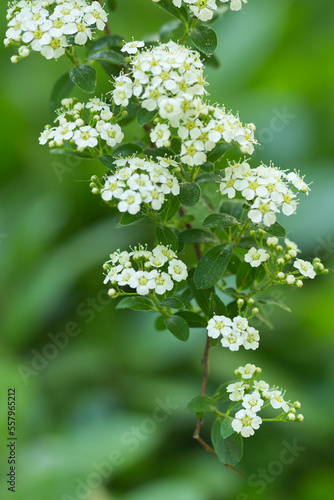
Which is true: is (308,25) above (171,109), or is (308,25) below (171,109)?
below

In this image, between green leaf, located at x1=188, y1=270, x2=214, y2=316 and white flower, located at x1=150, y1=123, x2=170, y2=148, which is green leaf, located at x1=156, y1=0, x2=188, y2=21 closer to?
white flower, located at x1=150, y1=123, x2=170, y2=148

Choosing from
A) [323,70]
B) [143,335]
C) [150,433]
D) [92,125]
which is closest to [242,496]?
[150,433]

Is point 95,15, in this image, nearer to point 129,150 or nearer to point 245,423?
point 129,150

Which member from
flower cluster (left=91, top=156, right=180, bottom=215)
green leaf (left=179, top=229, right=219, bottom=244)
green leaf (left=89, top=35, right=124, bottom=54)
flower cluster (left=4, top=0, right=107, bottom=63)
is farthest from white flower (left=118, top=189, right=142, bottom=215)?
green leaf (left=89, top=35, right=124, bottom=54)

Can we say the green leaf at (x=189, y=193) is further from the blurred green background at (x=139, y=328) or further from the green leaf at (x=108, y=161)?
the blurred green background at (x=139, y=328)

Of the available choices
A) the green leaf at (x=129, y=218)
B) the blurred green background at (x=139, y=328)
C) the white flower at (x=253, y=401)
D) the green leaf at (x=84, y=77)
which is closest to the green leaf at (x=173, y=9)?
the green leaf at (x=84, y=77)

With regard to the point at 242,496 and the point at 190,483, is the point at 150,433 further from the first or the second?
the point at 242,496
